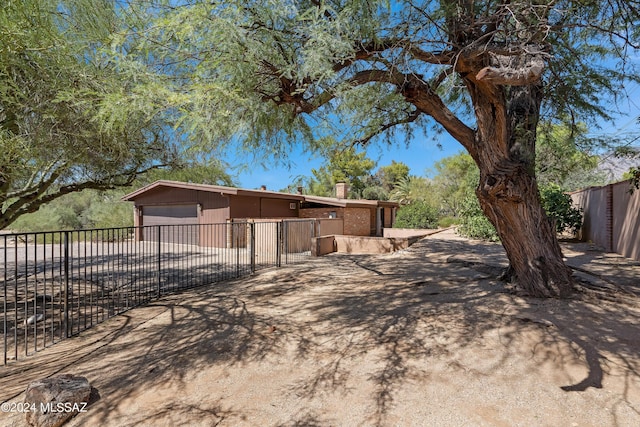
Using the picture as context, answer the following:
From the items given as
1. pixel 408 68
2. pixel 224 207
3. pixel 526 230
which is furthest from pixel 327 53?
pixel 224 207

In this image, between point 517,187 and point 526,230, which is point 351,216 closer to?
point 526,230

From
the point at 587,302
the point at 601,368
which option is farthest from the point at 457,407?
the point at 587,302

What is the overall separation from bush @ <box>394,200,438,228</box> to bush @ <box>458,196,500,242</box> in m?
4.77

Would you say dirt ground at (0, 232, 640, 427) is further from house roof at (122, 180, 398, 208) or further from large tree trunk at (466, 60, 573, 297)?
house roof at (122, 180, 398, 208)

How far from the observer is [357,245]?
1264cm

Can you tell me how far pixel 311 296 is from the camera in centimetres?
Result: 624

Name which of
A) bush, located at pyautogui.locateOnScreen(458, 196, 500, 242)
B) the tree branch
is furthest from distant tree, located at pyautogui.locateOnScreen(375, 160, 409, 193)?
the tree branch

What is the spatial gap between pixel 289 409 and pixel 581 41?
7.19m

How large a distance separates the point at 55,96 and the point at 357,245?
9.99 meters

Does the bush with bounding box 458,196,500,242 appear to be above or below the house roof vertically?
below

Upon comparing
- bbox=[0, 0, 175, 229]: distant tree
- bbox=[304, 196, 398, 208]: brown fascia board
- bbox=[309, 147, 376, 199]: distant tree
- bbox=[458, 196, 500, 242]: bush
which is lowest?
bbox=[458, 196, 500, 242]: bush

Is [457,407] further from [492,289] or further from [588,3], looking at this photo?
[588,3]

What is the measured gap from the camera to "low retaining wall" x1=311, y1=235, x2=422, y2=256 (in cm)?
1200

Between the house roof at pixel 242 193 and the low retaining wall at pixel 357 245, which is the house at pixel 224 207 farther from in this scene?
the low retaining wall at pixel 357 245
